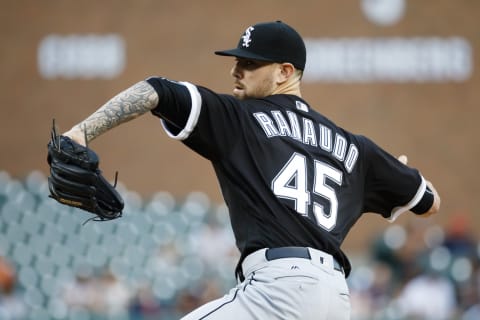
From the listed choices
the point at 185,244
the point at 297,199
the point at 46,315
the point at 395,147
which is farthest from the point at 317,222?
the point at 395,147

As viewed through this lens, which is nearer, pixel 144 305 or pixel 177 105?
pixel 177 105

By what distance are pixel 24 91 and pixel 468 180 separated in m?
6.18

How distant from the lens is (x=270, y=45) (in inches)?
157

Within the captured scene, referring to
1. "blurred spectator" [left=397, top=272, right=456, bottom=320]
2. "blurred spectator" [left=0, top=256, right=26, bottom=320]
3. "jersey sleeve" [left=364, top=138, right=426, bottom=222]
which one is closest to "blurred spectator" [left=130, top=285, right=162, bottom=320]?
"blurred spectator" [left=0, top=256, right=26, bottom=320]

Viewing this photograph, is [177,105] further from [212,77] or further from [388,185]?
[212,77]

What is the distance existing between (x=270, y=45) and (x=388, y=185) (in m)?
0.84

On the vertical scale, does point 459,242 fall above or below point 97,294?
above

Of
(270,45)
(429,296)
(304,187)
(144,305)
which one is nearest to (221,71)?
(144,305)

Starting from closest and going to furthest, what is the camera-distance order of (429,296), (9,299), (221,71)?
(429,296) → (9,299) → (221,71)

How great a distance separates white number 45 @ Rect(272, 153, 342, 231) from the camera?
3.72 m

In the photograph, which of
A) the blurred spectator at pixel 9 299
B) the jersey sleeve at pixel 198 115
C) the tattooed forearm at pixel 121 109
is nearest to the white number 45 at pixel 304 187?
the jersey sleeve at pixel 198 115

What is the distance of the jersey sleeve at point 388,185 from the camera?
4176mm

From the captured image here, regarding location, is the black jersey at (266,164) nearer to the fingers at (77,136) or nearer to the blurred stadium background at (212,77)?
the fingers at (77,136)

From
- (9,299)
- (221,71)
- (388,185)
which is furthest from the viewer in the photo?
(221,71)
